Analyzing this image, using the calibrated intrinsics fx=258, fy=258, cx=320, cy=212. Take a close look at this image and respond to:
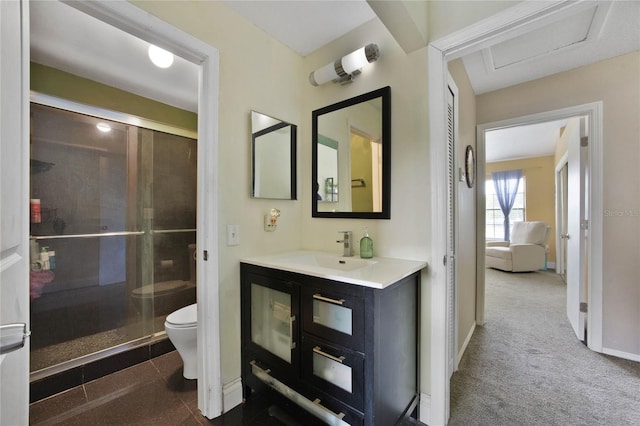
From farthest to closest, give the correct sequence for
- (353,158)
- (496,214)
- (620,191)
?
(496,214) → (620,191) → (353,158)

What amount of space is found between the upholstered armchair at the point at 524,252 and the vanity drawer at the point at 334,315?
17.7ft

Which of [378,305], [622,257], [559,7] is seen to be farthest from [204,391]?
[622,257]

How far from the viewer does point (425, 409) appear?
1482 millimetres

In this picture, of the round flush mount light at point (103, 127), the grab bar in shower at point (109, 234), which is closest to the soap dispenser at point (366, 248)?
the grab bar in shower at point (109, 234)

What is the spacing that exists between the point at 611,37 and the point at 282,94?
2.47 meters

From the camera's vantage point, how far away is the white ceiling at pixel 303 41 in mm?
1603

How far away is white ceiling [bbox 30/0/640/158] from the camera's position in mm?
1603

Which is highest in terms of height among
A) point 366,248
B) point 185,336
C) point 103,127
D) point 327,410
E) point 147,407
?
point 103,127

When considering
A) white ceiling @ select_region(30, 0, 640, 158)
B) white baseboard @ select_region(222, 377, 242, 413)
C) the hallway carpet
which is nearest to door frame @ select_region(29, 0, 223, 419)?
white baseboard @ select_region(222, 377, 242, 413)

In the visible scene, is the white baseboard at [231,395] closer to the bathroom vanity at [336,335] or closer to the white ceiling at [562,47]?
the bathroom vanity at [336,335]

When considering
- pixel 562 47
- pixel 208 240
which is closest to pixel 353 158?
pixel 208 240

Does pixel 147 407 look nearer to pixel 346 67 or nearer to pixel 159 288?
pixel 159 288

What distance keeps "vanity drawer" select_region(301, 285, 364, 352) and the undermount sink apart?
0.29 meters

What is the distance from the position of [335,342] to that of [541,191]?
7157mm
